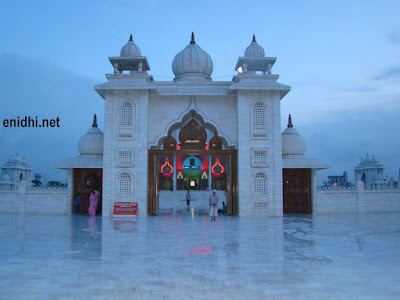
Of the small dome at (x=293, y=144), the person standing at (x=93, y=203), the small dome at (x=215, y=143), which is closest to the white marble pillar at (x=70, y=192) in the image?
the person standing at (x=93, y=203)

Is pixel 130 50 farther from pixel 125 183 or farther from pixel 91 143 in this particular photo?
pixel 125 183

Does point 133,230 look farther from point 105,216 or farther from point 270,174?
point 270,174

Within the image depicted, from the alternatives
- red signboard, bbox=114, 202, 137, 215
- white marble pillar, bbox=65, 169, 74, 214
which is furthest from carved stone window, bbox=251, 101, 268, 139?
white marble pillar, bbox=65, 169, 74, 214

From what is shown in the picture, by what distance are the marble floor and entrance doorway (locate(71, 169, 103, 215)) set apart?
771cm

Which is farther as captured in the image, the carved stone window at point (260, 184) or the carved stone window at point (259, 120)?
the carved stone window at point (259, 120)

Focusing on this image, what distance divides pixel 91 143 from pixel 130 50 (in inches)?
200

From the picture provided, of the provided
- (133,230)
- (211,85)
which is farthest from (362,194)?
(133,230)

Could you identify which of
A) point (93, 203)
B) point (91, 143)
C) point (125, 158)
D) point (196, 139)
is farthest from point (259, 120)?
point (93, 203)

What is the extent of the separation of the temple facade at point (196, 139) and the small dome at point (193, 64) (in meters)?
2.15

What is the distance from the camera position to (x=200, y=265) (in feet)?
21.3

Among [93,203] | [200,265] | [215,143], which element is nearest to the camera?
[200,265]

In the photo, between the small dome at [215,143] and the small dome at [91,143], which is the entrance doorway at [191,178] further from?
the small dome at [91,143]

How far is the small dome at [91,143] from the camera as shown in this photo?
61.0 feet

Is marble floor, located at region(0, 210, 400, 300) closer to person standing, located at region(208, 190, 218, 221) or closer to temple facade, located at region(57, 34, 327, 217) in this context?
person standing, located at region(208, 190, 218, 221)
